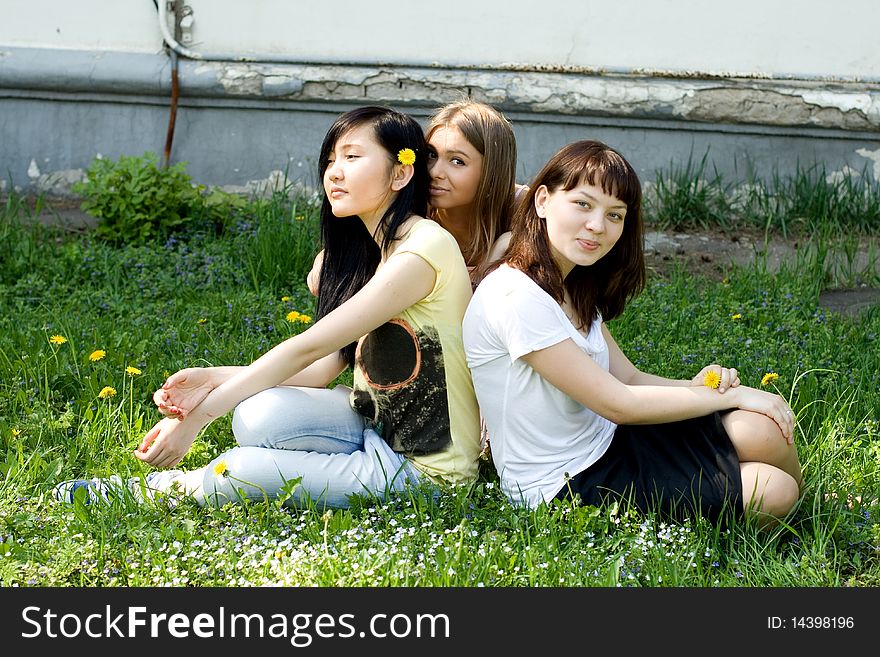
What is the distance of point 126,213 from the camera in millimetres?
4844

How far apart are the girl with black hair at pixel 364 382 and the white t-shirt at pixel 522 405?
0.36 feet

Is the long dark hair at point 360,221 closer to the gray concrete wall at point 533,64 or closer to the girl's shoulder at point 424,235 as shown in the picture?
the girl's shoulder at point 424,235

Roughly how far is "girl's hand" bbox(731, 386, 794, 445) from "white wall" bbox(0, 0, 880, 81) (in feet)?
11.3

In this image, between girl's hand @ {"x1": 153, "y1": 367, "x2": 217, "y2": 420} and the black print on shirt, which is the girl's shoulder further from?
girl's hand @ {"x1": 153, "y1": 367, "x2": 217, "y2": 420}

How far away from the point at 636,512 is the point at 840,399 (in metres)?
1.15

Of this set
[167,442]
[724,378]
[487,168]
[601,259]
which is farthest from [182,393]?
[724,378]

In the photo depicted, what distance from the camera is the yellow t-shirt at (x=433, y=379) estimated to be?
263 centimetres

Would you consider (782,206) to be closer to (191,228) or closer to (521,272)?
(191,228)

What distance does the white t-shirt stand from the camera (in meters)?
2.48

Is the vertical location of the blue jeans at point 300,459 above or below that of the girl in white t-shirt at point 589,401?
below

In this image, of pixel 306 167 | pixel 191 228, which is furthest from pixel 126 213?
A: pixel 306 167

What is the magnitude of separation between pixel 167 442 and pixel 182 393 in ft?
0.41

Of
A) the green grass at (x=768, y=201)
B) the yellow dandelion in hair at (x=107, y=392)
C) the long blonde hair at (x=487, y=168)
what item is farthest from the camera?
the green grass at (x=768, y=201)

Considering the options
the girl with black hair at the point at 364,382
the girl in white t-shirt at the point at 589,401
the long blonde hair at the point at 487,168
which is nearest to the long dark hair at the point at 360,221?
the girl with black hair at the point at 364,382
